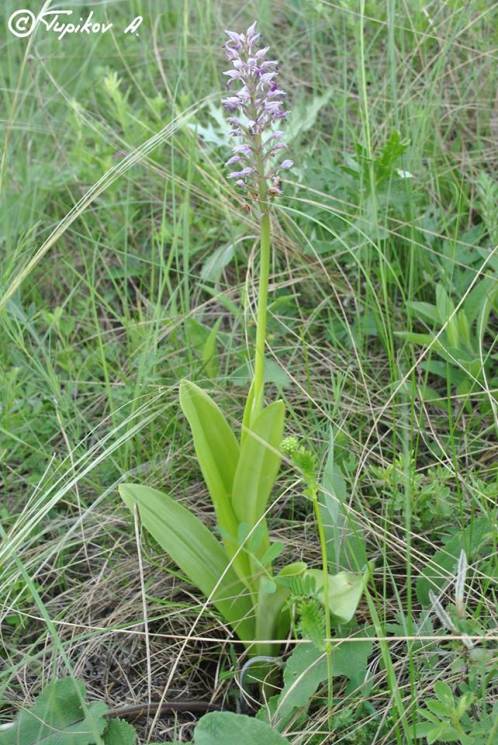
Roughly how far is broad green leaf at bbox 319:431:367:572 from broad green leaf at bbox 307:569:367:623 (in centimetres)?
13

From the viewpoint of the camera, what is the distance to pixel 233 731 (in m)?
1.50

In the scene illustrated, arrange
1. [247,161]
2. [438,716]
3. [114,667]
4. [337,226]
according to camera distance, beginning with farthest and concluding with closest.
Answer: [337,226] < [114,667] < [247,161] < [438,716]

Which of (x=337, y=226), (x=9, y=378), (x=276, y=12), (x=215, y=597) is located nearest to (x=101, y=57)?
(x=276, y=12)

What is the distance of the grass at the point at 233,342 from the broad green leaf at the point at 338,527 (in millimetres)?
50

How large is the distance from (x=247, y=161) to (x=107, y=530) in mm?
1028

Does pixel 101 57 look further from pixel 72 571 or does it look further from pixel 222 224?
pixel 72 571

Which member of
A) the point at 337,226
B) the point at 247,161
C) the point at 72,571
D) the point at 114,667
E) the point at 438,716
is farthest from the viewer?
the point at 337,226

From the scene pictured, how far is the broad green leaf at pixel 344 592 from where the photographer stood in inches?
62.4

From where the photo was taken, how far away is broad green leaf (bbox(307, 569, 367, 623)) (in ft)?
5.20

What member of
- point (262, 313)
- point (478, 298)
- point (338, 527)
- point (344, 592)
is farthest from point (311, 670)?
point (478, 298)

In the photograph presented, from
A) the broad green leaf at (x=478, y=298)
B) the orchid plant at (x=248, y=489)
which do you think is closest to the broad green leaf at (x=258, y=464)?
the orchid plant at (x=248, y=489)

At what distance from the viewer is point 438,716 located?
1.42 m

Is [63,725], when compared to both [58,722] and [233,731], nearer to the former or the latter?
[58,722]

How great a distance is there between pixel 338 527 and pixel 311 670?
0.95ft
